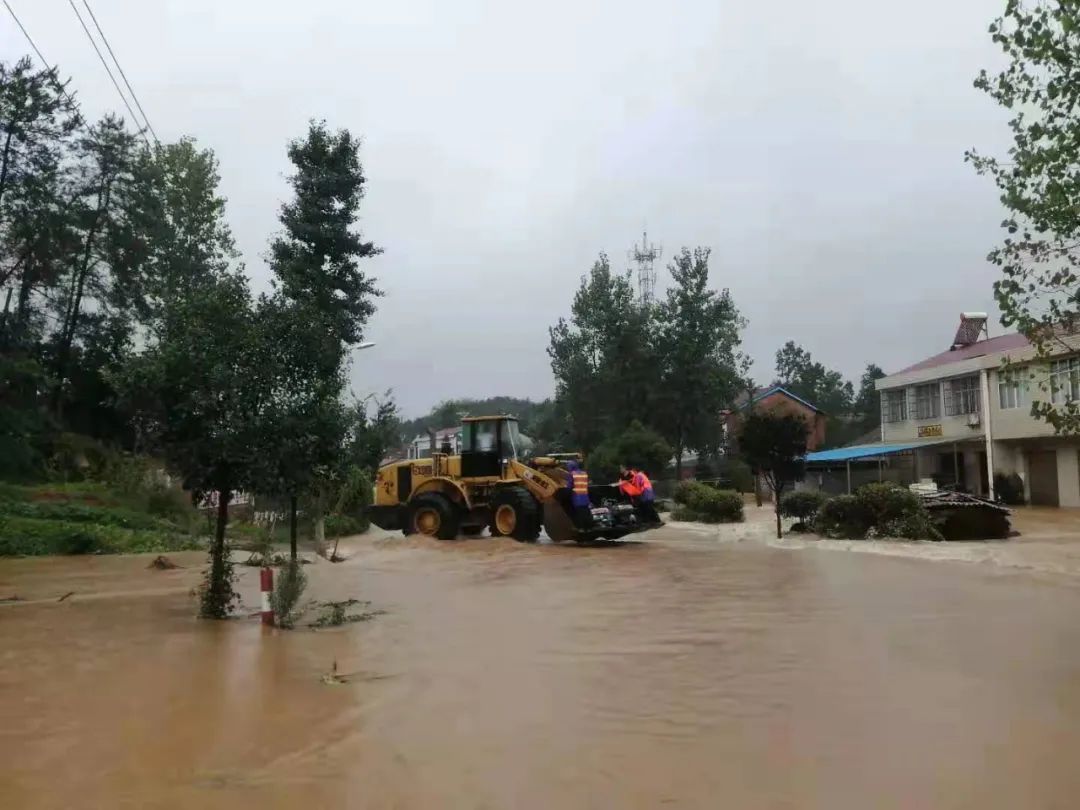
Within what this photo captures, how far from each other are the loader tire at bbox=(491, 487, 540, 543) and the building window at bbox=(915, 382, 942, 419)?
23.8 m

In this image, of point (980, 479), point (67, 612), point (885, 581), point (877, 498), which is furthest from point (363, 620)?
point (980, 479)

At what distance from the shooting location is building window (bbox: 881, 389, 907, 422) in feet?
133

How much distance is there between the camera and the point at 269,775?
16.8ft

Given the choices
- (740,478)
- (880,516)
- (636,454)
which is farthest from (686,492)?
(740,478)

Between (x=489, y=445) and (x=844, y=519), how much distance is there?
8.13 metres

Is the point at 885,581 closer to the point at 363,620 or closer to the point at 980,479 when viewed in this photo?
the point at 363,620

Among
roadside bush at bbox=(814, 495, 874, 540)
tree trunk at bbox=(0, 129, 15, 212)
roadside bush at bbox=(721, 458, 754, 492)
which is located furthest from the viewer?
roadside bush at bbox=(721, 458, 754, 492)

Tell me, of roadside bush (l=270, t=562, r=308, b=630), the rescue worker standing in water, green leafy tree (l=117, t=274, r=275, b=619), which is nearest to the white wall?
the rescue worker standing in water

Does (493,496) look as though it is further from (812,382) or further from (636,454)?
(812,382)

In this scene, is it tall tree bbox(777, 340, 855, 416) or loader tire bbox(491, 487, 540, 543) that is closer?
loader tire bbox(491, 487, 540, 543)

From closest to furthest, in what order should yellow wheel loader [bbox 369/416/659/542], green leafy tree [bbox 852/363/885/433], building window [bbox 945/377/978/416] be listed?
1. yellow wheel loader [bbox 369/416/659/542]
2. building window [bbox 945/377/978/416]
3. green leafy tree [bbox 852/363/885/433]

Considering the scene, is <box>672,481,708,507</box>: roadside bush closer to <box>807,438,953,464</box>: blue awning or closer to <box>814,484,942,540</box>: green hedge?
<box>807,438,953,464</box>: blue awning

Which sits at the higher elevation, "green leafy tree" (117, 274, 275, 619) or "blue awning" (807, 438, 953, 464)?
"blue awning" (807, 438, 953, 464)

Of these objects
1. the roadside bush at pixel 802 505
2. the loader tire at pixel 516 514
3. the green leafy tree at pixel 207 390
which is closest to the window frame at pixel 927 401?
the roadside bush at pixel 802 505
